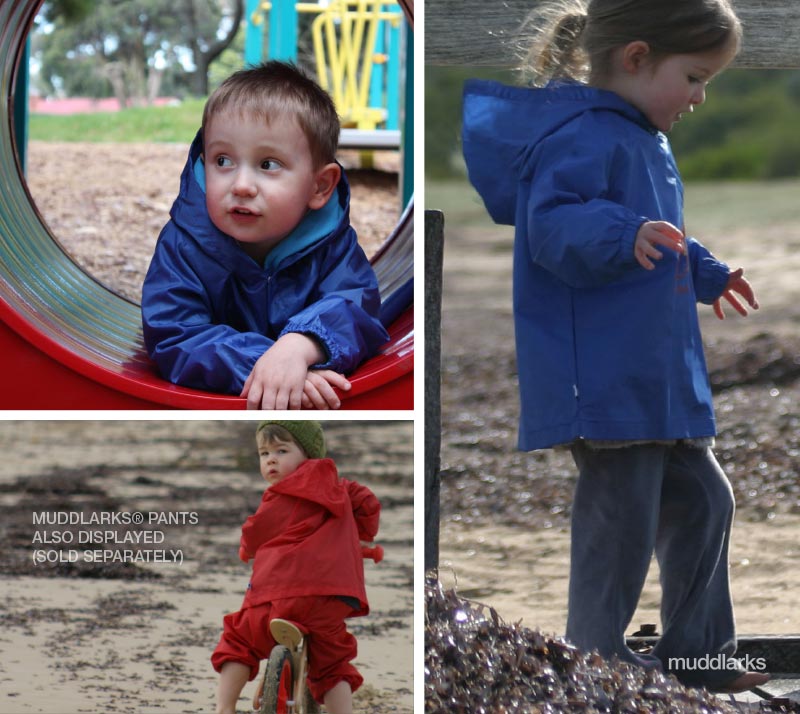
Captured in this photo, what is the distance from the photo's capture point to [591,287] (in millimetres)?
2318

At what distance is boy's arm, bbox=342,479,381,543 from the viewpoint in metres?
2.45

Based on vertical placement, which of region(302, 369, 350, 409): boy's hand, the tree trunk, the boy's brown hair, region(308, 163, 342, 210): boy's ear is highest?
the tree trunk

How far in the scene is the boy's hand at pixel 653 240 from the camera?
2191 mm

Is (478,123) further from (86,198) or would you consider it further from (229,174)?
(86,198)

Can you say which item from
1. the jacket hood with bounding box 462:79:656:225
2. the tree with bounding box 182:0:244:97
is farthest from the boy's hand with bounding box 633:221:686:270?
the tree with bounding box 182:0:244:97

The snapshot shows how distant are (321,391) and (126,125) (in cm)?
685

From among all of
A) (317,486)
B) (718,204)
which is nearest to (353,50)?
(317,486)

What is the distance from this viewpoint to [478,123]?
244 cm

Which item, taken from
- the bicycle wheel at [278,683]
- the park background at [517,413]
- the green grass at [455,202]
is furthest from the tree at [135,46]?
the bicycle wheel at [278,683]

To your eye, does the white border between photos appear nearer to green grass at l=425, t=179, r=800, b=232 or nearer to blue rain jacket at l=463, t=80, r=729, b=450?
blue rain jacket at l=463, t=80, r=729, b=450

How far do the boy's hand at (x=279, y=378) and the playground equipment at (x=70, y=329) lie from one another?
4 cm

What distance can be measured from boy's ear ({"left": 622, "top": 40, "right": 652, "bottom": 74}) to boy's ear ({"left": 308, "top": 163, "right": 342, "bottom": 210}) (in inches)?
24.3

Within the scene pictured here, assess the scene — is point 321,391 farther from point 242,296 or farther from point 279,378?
point 242,296

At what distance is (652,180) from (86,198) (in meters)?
4.04
